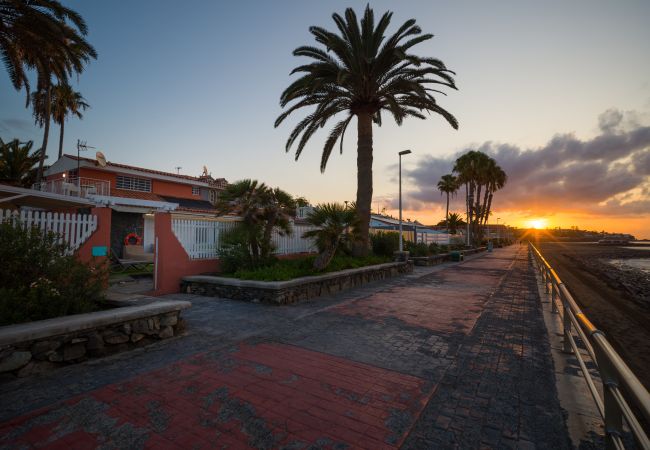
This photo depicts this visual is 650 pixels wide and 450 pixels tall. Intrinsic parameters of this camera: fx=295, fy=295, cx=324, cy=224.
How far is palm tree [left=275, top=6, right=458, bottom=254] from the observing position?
1261 centimetres

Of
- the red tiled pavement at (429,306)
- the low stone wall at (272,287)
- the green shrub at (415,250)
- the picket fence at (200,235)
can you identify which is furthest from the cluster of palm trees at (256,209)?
the green shrub at (415,250)

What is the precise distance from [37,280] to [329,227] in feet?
23.4

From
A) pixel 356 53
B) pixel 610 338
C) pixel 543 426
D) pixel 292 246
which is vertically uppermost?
pixel 356 53

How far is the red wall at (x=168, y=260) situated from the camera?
342 inches

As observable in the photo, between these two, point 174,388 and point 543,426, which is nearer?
point 543,426

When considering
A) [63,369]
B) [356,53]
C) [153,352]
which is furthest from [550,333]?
[356,53]

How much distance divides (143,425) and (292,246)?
10466 millimetres

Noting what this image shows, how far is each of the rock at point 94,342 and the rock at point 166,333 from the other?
0.92 m

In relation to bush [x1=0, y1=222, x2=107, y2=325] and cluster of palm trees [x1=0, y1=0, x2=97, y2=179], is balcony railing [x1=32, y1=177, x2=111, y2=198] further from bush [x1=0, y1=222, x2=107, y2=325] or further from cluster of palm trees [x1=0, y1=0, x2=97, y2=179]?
bush [x1=0, y1=222, x2=107, y2=325]

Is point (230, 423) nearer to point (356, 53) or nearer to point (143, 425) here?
point (143, 425)

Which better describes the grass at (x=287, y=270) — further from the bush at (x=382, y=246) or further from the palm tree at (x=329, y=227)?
the bush at (x=382, y=246)

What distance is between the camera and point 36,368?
149 inches

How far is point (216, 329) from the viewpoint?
574cm

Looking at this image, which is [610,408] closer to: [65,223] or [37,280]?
[37,280]
